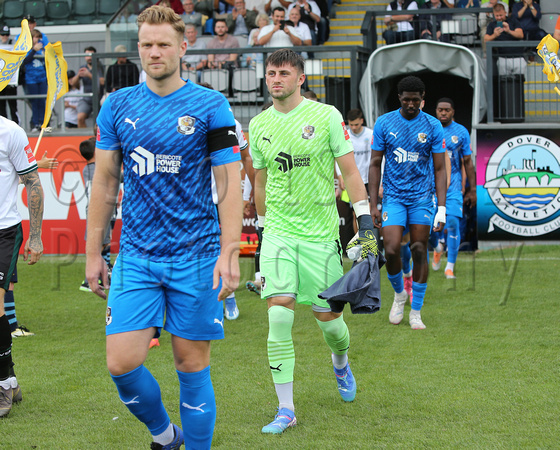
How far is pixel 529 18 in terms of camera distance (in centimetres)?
1468

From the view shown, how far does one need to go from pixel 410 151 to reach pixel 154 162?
434 centimetres

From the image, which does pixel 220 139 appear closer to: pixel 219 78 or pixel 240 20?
pixel 219 78

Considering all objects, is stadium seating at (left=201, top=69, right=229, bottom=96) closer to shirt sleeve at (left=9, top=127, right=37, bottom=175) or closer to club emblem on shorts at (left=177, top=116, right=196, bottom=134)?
shirt sleeve at (left=9, top=127, right=37, bottom=175)

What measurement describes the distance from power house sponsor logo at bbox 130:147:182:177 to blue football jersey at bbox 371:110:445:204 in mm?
4232

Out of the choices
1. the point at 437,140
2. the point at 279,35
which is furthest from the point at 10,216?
the point at 279,35

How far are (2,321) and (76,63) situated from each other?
44.9 ft

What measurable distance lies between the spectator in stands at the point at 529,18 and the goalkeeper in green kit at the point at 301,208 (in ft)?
35.8

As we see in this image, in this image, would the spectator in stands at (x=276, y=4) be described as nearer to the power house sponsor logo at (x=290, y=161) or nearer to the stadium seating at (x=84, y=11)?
the stadium seating at (x=84, y=11)

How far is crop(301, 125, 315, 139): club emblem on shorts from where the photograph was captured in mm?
5074

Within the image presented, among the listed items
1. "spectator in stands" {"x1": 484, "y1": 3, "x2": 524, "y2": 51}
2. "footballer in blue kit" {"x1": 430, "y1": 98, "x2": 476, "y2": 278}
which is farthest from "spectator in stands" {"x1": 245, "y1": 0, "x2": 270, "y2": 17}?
"footballer in blue kit" {"x1": 430, "y1": 98, "x2": 476, "y2": 278}

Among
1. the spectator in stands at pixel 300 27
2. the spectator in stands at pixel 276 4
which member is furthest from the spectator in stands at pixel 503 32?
A: the spectator in stands at pixel 276 4

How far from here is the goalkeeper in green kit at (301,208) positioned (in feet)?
16.3

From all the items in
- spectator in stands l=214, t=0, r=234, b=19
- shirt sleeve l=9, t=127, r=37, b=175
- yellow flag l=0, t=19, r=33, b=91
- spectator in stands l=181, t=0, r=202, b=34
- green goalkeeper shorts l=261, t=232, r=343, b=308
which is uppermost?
spectator in stands l=214, t=0, r=234, b=19

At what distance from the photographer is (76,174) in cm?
1334
